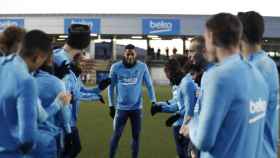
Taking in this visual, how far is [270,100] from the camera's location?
447cm

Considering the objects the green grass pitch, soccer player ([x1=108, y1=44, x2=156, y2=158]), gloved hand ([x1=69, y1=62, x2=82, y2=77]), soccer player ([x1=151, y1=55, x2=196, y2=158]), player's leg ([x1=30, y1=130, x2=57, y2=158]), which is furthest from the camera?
the green grass pitch

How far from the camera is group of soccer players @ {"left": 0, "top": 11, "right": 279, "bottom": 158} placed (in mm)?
3682

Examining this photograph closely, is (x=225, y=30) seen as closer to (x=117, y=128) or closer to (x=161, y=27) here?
(x=117, y=128)

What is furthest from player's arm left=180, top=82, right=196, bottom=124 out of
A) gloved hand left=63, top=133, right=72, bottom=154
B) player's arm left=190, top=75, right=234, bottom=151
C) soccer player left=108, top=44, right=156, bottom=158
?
A: soccer player left=108, top=44, right=156, bottom=158

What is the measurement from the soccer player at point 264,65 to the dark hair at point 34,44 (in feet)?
4.85

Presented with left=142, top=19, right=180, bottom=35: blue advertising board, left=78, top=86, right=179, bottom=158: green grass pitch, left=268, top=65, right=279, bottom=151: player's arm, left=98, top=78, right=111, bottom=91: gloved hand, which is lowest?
left=78, top=86, right=179, bottom=158: green grass pitch

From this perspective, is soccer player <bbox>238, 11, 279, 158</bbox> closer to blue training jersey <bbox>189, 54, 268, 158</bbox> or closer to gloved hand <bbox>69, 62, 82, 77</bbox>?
blue training jersey <bbox>189, 54, 268, 158</bbox>

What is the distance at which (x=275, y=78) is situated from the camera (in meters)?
4.60

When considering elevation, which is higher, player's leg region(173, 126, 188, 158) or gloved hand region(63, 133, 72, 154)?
gloved hand region(63, 133, 72, 154)

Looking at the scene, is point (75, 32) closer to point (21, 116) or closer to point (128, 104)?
point (21, 116)

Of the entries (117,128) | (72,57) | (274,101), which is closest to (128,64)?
(117,128)

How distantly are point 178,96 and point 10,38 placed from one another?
310cm

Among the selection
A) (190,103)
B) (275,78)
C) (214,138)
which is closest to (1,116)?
(214,138)

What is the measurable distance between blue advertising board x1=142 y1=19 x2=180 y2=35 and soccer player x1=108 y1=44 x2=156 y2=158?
34.5 meters
